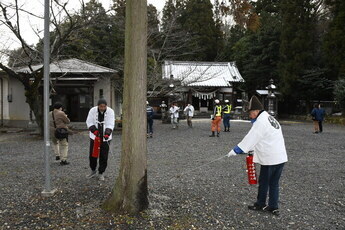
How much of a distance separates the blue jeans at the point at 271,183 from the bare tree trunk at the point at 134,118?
1.69m

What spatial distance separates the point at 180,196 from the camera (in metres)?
4.70

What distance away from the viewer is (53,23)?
1102 centimetres

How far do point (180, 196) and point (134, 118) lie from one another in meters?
1.66

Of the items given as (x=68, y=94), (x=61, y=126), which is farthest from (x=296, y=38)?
(x=61, y=126)

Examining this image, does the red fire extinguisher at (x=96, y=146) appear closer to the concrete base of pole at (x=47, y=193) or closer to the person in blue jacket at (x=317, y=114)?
the concrete base of pole at (x=47, y=193)

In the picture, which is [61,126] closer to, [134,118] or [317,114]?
[134,118]

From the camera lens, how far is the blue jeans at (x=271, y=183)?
403 cm

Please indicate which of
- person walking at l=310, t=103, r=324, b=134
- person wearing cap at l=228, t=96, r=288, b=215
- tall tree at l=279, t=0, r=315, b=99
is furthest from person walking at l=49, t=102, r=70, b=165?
tall tree at l=279, t=0, r=315, b=99

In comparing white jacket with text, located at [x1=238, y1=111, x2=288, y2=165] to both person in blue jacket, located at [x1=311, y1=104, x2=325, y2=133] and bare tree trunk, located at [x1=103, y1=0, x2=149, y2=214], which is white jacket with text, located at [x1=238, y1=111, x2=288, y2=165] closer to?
bare tree trunk, located at [x1=103, y1=0, x2=149, y2=214]

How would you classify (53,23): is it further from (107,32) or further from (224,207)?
(107,32)

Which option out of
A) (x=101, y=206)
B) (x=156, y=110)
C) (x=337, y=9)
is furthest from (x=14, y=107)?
(x=337, y=9)

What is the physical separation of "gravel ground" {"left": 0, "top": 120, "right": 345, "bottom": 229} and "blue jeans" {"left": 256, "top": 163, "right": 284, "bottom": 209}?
0.66 feet

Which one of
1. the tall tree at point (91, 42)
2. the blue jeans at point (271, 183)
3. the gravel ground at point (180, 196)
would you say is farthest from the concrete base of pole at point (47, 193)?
the tall tree at point (91, 42)

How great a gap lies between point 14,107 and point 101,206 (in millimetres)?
17315
